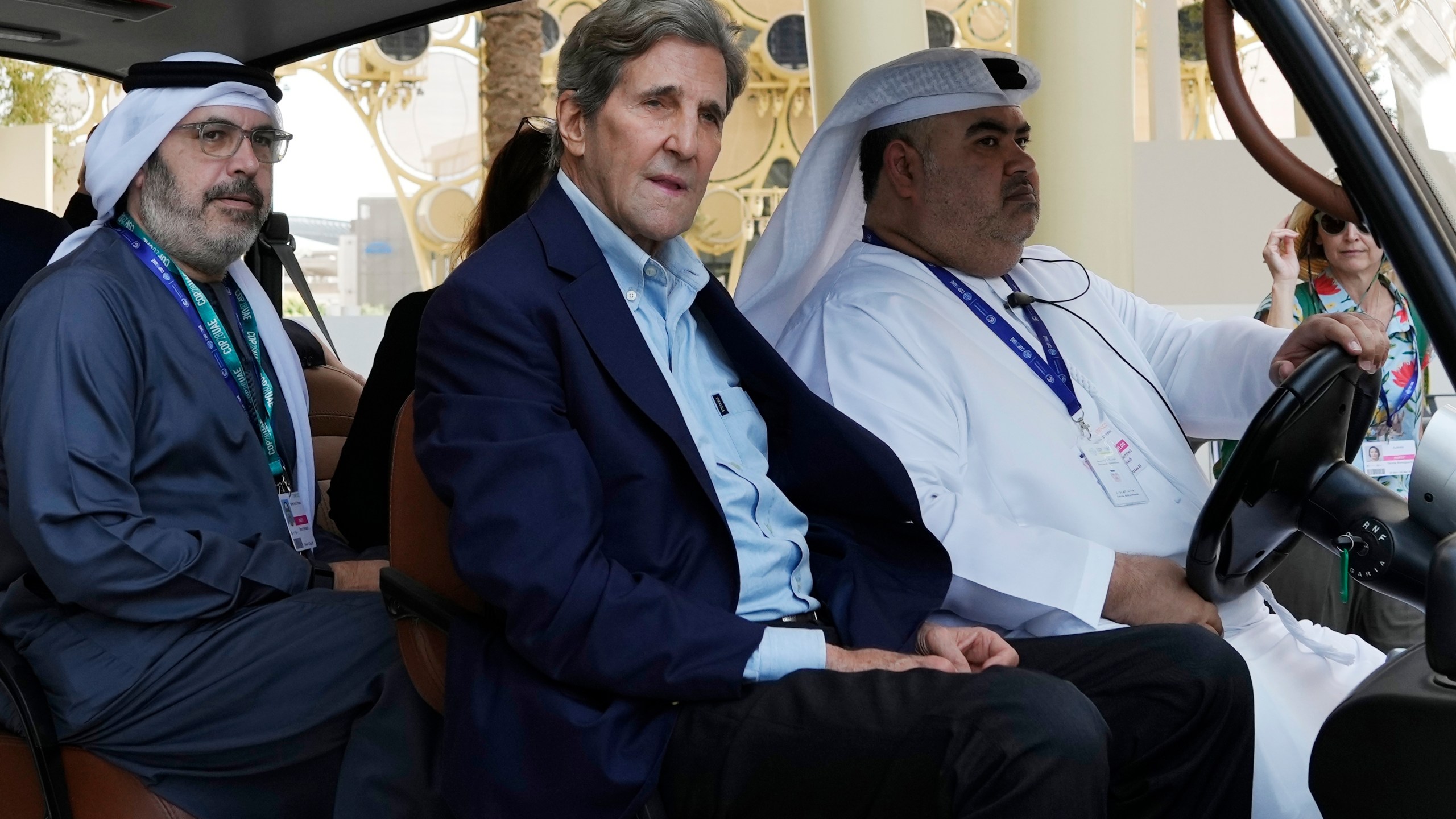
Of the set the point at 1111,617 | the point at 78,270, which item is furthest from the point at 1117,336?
the point at 78,270

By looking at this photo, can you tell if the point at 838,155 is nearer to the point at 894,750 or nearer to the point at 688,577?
the point at 688,577

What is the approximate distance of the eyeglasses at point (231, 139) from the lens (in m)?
3.21

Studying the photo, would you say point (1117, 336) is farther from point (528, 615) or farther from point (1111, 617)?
point (528, 615)

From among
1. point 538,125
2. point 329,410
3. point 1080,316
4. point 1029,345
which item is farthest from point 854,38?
point 1029,345

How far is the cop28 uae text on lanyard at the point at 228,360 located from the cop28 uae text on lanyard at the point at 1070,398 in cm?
159

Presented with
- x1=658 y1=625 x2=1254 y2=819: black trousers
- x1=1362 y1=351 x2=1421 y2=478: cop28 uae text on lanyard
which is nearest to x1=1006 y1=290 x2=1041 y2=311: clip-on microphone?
x1=658 y1=625 x2=1254 y2=819: black trousers

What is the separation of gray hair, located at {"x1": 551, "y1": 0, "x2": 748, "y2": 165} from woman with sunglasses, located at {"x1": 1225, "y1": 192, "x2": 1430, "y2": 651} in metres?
2.67

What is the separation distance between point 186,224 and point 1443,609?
8.90 feet

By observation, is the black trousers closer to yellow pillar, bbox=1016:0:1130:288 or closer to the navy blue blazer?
the navy blue blazer

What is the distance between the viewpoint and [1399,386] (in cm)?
429

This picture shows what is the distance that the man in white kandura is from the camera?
257 centimetres

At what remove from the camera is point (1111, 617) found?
2604mm

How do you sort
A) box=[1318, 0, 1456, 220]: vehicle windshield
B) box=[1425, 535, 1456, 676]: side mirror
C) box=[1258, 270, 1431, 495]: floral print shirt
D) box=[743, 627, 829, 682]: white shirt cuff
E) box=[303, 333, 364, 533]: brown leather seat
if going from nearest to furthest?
box=[1425, 535, 1456, 676]: side mirror, box=[1318, 0, 1456, 220]: vehicle windshield, box=[743, 627, 829, 682]: white shirt cuff, box=[303, 333, 364, 533]: brown leather seat, box=[1258, 270, 1431, 495]: floral print shirt

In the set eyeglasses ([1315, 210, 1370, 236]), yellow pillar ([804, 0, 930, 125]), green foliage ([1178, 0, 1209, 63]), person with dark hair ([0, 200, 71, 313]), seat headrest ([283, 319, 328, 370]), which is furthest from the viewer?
green foliage ([1178, 0, 1209, 63])
